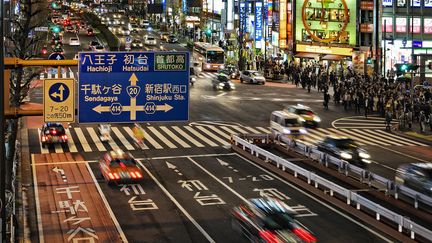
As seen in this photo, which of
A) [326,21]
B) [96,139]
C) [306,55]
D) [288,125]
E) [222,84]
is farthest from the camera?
[306,55]

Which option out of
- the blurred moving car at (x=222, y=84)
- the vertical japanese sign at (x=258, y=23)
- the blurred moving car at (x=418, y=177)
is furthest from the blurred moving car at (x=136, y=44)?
the blurred moving car at (x=418, y=177)

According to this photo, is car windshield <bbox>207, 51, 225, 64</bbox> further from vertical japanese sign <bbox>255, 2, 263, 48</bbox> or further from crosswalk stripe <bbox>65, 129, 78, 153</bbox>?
crosswalk stripe <bbox>65, 129, 78, 153</bbox>

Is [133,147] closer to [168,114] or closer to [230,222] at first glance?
[230,222]

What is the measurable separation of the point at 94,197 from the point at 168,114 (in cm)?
994

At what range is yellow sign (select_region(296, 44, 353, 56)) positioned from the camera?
8044 cm

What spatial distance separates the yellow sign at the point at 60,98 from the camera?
1670 centimetres

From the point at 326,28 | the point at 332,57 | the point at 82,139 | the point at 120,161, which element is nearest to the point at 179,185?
the point at 120,161

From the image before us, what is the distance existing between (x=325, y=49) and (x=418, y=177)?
5622cm

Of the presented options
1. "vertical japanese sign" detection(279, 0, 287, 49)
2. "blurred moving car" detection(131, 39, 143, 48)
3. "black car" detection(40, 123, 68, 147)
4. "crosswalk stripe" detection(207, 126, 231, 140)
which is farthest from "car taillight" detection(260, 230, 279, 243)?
"blurred moving car" detection(131, 39, 143, 48)

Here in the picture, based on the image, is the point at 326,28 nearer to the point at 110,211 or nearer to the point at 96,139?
the point at 96,139

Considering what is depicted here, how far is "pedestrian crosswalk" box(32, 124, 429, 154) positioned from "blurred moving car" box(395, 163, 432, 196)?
15353mm

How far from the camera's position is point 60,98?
16.8 m

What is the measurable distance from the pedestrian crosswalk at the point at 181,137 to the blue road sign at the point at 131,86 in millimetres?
20946

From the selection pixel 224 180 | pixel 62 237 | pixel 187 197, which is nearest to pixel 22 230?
pixel 62 237
